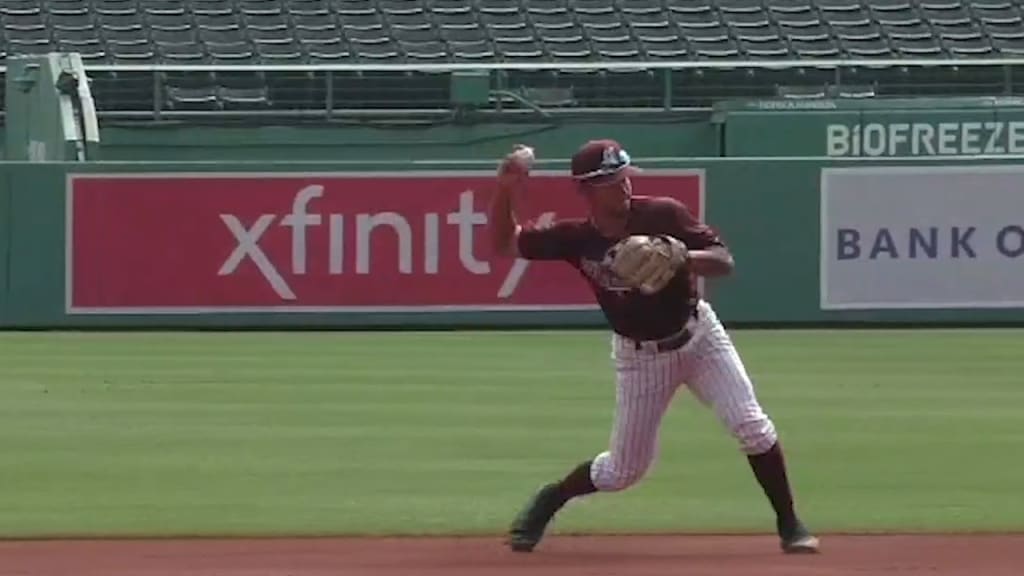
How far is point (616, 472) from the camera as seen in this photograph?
866 centimetres

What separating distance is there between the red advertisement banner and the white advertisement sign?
1320 mm

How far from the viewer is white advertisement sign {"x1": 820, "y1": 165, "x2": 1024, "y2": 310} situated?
21281 millimetres

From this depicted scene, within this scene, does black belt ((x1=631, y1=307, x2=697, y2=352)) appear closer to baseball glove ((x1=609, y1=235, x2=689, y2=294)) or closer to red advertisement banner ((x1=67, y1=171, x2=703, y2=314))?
baseball glove ((x1=609, y1=235, x2=689, y2=294))

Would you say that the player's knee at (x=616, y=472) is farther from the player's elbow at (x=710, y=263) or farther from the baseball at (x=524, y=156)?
the baseball at (x=524, y=156)

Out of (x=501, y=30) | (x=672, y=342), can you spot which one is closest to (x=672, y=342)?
(x=672, y=342)

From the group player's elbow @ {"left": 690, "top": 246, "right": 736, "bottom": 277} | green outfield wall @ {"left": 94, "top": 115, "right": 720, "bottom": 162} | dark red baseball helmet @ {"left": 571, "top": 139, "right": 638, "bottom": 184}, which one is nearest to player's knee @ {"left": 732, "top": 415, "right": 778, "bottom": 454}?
player's elbow @ {"left": 690, "top": 246, "right": 736, "bottom": 277}

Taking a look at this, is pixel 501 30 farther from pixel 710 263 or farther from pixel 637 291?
pixel 710 263

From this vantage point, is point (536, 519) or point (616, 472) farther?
point (536, 519)

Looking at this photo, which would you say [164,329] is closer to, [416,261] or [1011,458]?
[416,261]

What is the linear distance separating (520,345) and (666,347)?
35.8 feet

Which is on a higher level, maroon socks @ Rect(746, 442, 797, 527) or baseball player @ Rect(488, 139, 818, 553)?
baseball player @ Rect(488, 139, 818, 553)

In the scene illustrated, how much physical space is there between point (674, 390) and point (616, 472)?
37cm

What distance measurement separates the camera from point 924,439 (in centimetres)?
1266

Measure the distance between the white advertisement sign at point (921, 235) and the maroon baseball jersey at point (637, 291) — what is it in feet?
42.6
